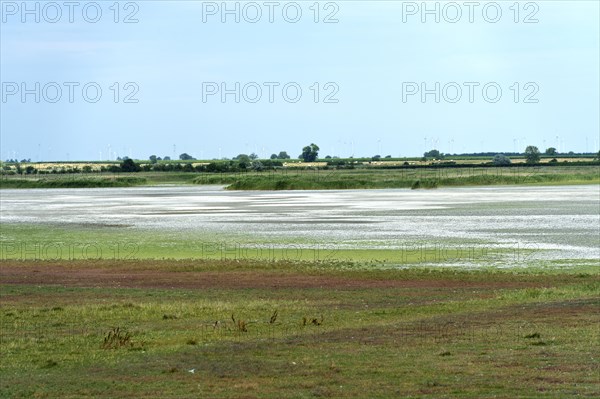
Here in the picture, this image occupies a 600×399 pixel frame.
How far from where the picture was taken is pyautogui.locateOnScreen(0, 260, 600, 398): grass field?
15.2 m

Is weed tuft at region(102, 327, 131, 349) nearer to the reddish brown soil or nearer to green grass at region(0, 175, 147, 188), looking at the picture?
the reddish brown soil

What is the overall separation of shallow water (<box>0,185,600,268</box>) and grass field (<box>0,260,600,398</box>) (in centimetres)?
1042

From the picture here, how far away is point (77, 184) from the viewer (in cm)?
14862

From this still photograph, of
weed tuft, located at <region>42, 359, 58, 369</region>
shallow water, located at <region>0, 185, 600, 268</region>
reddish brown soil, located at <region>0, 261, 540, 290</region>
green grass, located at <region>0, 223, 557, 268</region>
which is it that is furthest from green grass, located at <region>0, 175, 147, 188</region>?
weed tuft, located at <region>42, 359, 58, 369</region>

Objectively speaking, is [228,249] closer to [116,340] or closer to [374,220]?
[374,220]

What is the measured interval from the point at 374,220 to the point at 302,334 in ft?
130

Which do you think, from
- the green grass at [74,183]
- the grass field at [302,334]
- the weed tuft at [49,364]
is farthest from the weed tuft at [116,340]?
the green grass at [74,183]

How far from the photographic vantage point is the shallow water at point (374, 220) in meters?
45.1

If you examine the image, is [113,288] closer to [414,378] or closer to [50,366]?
[50,366]

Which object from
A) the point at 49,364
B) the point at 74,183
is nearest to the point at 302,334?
the point at 49,364

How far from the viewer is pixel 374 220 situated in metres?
59.9

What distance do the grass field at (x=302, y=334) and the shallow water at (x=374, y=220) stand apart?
1042 centimetres

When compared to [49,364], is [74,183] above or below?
above

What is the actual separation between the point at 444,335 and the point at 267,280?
492 inches
